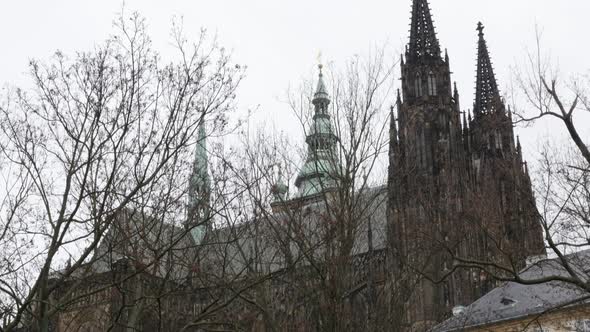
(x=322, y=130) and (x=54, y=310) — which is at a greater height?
(x=322, y=130)

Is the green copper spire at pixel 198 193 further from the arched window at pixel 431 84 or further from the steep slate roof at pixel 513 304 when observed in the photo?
the arched window at pixel 431 84

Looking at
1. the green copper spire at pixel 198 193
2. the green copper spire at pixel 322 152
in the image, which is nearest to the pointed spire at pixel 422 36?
the green copper spire at pixel 322 152

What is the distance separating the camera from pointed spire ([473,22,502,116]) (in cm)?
4953

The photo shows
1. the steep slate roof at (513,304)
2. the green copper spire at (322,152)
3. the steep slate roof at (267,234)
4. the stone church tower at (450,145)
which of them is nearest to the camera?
the green copper spire at (322,152)

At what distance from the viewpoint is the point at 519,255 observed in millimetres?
20250

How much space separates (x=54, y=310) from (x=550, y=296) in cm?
2178

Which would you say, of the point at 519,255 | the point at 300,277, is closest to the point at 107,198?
the point at 300,277

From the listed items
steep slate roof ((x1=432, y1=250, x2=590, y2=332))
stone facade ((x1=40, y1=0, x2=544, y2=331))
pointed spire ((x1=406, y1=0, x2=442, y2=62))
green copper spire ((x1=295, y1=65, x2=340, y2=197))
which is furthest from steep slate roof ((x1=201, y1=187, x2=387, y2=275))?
pointed spire ((x1=406, y1=0, x2=442, y2=62))

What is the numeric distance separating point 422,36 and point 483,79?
6.06 m

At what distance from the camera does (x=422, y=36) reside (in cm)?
4706

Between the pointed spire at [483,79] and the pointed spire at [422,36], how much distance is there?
4.95m

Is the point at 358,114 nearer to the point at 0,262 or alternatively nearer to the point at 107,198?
the point at 107,198

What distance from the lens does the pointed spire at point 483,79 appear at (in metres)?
49.5

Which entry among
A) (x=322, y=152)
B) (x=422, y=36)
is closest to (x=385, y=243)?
(x=322, y=152)
